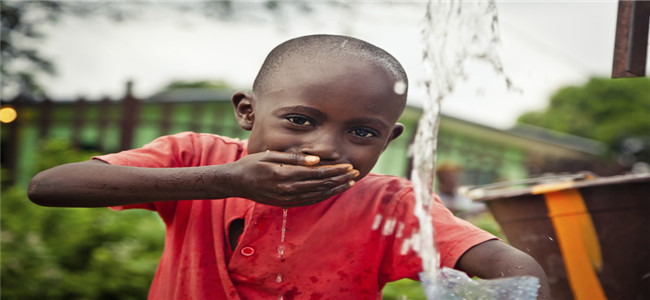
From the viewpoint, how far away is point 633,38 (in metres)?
1.69

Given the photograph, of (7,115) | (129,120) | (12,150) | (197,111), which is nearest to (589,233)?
(129,120)

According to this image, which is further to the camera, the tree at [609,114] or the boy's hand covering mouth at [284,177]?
the tree at [609,114]

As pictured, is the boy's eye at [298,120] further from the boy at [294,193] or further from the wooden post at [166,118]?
the wooden post at [166,118]

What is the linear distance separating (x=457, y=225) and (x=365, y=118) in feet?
1.34

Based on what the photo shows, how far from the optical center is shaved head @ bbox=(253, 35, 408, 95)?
1.52 m

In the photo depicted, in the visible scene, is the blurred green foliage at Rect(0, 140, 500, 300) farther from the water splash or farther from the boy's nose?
the boy's nose

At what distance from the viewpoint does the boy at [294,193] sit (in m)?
1.40

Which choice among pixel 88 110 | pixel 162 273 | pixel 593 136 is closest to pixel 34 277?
pixel 162 273

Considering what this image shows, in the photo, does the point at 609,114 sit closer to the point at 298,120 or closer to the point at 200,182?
the point at 298,120

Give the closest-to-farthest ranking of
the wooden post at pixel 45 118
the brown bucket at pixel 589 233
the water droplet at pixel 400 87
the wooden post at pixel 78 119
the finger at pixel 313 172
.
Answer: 1. the finger at pixel 313 172
2. the water droplet at pixel 400 87
3. the brown bucket at pixel 589 233
4. the wooden post at pixel 45 118
5. the wooden post at pixel 78 119

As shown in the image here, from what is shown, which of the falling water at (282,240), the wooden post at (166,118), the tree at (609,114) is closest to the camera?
the falling water at (282,240)

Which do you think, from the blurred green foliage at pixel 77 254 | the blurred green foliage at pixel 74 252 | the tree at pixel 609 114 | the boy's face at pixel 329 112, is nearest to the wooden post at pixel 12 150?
the blurred green foliage at pixel 77 254

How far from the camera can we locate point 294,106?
4.76ft

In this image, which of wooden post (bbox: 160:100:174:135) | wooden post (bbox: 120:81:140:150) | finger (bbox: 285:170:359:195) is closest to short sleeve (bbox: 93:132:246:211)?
finger (bbox: 285:170:359:195)
